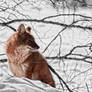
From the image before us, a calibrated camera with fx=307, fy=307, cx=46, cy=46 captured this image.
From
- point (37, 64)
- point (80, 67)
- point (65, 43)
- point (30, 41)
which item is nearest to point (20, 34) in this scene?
point (30, 41)

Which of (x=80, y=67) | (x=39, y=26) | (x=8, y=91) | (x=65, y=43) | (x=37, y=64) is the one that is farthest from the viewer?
(x=39, y=26)

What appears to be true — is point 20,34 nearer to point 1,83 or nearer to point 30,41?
point 30,41

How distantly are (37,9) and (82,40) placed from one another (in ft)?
9.17

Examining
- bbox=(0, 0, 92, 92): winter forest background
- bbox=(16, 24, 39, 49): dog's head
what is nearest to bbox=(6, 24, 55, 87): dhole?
bbox=(16, 24, 39, 49): dog's head

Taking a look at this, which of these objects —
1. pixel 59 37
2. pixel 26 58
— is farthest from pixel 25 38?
pixel 59 37

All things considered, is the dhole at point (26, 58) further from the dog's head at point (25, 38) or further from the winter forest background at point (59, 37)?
the winter forest background at point (59, 37)

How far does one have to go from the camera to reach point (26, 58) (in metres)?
3.52

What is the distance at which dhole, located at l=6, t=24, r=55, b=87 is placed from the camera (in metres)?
3.41

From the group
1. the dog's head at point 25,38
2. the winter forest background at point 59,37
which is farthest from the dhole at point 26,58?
the winter forest background at point 59,37

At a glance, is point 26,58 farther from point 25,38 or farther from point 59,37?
point 59,37

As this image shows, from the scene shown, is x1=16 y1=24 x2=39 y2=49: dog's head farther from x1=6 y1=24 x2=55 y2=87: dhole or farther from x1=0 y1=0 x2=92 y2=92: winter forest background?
x1=0 y1=0 x2=92 y2=92: winter forest background

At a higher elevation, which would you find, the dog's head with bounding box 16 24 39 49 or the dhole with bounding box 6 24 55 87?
the dog's head with bounding box 16 24 39 49

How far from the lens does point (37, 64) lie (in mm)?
3404

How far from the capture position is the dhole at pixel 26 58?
3.41 m
